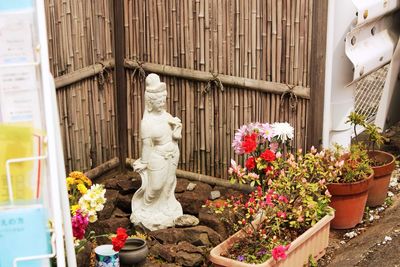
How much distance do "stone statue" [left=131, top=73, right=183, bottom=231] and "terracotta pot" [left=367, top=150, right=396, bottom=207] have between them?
6.16 ft

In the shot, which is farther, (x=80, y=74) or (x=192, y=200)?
(x=80, y=74)

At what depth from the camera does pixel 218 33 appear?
7.59m

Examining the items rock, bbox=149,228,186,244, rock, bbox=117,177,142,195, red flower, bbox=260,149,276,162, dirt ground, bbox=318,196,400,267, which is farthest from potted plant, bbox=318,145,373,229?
rock, bbox=117,177,142,195

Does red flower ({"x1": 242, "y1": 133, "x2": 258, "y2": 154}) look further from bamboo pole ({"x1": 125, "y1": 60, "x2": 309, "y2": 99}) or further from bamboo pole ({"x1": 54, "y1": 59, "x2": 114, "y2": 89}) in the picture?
bamboo pole ({"x1": 54, "y1": 59, "x2": 114, "y2": 89})

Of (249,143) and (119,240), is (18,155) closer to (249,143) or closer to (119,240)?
(119,240)

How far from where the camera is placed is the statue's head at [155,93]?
671cm

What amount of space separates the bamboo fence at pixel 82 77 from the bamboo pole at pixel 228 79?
380 mm

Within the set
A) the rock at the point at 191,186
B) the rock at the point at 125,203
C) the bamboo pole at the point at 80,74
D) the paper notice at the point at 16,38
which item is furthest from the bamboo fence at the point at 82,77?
the paper notice at the point at 16,38

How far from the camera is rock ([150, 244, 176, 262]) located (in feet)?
21.1

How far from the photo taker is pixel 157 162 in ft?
22.4

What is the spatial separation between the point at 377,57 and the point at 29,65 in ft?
16.2

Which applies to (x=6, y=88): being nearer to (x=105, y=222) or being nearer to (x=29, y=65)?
(x=29, y=65)

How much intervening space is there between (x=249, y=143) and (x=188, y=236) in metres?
0.92

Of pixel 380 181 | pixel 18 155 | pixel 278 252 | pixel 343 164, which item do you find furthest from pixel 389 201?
pixel 18 155
